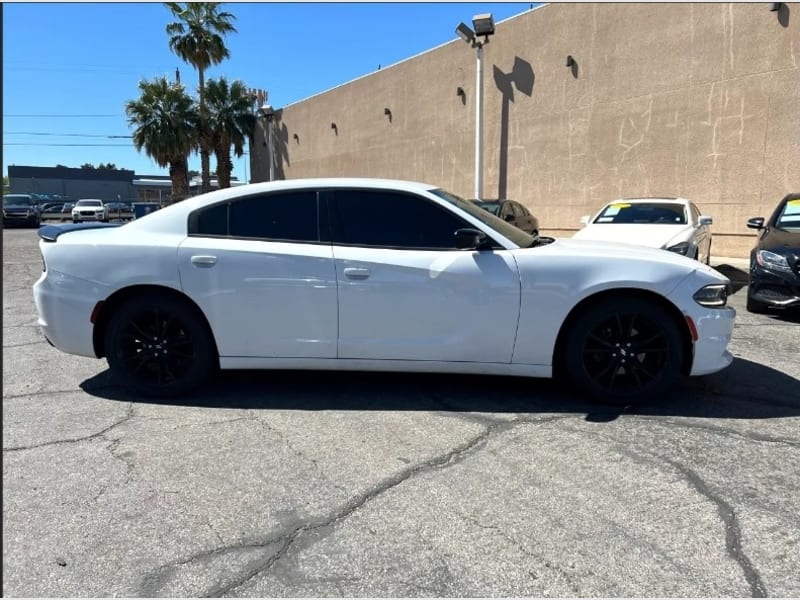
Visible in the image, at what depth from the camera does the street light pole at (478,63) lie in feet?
54.8

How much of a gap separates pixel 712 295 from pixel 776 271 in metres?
3.71

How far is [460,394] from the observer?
4.37 metres

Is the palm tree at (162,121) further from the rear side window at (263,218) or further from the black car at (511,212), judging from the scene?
the rear side window at (263,218)

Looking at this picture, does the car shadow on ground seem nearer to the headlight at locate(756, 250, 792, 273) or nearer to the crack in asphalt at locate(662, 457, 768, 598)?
the crack in asphalt at locate(662, 457, 768, 598)

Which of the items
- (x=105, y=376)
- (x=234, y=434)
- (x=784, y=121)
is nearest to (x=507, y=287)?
(x=234, y=434)

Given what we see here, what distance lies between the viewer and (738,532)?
2562mm

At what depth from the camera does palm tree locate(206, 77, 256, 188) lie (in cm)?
3102

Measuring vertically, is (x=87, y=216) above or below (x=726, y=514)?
above

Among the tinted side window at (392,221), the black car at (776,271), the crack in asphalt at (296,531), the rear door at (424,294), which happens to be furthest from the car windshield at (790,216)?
the crack in asphalt at (296,531)

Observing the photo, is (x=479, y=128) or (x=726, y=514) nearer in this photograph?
(x=726, y=514)

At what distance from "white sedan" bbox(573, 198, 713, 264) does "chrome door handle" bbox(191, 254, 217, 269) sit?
6.26m

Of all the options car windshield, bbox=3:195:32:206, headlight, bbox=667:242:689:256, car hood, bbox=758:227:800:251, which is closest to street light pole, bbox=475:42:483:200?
headlight, bbox=667:242:689:256

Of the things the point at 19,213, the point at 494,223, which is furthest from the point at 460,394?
the point at 19,213

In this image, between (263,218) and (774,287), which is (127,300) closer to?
(263,218)
